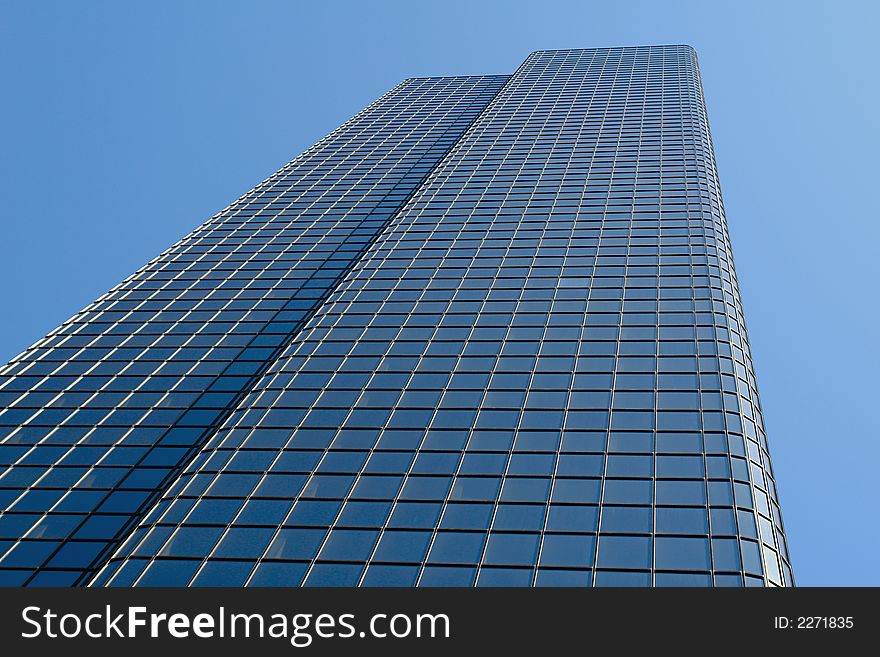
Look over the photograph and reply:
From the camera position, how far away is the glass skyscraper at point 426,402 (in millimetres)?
39875

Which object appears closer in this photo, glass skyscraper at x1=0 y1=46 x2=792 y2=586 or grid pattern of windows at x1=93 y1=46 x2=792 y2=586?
grid pattern of windows at x1=93 y1=46 x2=792 y2=586

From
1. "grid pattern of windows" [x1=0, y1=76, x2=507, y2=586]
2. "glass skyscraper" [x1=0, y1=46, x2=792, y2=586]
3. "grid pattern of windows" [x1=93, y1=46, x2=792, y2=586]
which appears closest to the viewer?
"grid pattern of windows" [x1=93, y1=46, x2=792, y2=586]

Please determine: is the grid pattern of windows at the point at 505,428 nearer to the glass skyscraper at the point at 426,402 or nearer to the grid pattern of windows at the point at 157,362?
the glass skyscraper at the point at 426,402

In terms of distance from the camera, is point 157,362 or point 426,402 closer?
point 426,402

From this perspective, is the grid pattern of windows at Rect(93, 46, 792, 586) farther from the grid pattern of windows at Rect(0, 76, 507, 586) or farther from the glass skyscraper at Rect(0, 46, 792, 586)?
the grid pattern of windows at Rect(0, 76, 507, 586)

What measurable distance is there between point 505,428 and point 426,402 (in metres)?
4.95

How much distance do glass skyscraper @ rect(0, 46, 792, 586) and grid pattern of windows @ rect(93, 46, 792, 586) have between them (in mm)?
136

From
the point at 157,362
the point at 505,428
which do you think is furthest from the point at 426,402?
the point at 157,362

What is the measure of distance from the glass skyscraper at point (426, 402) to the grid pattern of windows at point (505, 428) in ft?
0.45

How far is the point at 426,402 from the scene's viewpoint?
168ft

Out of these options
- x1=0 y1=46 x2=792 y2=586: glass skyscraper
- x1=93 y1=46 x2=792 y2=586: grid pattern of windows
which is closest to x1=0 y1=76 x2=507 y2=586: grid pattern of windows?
x1=0 y1=46 x2=792 y2=586: glass skyscraper

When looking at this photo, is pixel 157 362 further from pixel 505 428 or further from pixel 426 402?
pixel 505 428

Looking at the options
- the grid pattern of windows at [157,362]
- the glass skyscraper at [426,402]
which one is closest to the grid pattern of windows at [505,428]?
the glass skyscraper at [426,402]

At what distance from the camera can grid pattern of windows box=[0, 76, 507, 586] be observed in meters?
50.4
